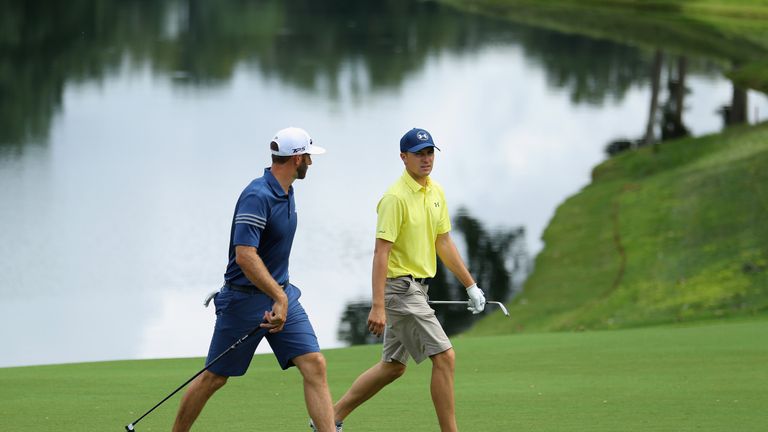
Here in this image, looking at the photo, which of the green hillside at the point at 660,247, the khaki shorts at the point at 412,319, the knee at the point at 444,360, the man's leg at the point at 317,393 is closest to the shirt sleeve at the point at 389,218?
the khaki shorts at the point at 412,319

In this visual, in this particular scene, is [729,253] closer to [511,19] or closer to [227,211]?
[227,211]

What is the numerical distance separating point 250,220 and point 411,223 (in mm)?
1274

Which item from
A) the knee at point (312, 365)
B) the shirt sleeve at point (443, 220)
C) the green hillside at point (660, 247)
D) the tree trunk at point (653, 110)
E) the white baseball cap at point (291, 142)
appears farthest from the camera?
the tree trunk at point (653, 110)

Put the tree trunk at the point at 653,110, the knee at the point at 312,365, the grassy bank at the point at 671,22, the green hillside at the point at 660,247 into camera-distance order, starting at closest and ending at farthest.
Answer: the knee at the point at 312,365 < the green hillside at the point at 660,247 < the tree trunk at the point at 653,110 < the grassy bank at the point at 671,22

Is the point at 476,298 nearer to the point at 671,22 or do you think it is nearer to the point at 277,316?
the point at 277,316

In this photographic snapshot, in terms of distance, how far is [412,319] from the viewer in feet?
27.9

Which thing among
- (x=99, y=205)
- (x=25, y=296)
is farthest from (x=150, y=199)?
(x=25, y=296)

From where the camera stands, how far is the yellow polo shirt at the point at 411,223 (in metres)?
8.34

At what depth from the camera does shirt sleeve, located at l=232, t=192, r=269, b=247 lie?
761 cm

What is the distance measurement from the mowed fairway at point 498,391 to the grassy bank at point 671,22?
44.2 metres

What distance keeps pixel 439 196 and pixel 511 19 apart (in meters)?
77.2

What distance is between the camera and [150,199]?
38.4m

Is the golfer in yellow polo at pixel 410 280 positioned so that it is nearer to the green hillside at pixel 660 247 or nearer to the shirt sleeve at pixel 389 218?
the shirt sleeve at pixel 389 218

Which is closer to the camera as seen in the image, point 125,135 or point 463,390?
point 463,390
